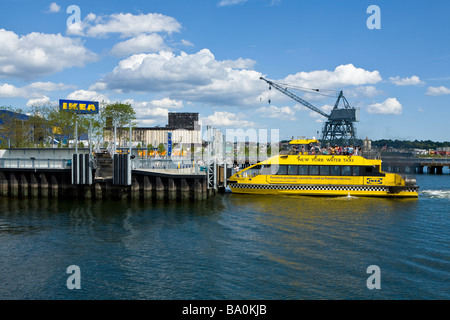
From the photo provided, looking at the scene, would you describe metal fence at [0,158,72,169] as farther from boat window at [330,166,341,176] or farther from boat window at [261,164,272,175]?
boat window at [330,166,341,176]

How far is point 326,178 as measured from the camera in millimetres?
35719

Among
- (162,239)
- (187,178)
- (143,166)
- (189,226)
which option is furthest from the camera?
(143,166)

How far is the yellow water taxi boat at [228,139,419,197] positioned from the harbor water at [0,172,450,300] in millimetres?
5932

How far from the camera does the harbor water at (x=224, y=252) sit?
13523 millimetres

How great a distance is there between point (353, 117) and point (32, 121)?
81286 mm

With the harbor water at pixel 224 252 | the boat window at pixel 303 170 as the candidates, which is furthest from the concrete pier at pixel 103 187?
the boat window at pixel 303 170

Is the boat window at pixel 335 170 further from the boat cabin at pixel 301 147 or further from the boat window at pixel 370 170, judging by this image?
the boat cabin at pixel 301 147

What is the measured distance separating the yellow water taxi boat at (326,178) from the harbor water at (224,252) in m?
5.93
